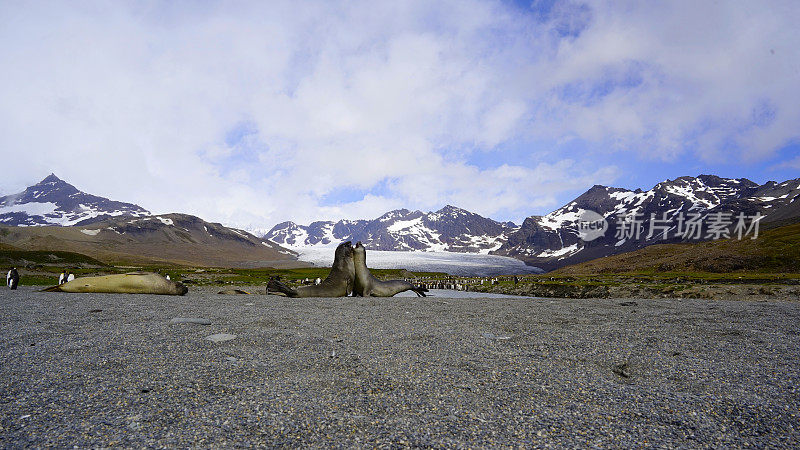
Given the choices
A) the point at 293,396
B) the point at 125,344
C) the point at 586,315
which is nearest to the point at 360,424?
the point at 293,396

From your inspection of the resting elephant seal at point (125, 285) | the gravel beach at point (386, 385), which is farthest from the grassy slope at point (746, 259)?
the resting elephant seal at point (125, 285)

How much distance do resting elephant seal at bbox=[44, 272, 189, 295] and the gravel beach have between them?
27.1ft

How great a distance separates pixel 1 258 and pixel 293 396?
84.3 m

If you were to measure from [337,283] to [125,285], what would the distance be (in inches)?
459

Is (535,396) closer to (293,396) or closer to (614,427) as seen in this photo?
(614,427)

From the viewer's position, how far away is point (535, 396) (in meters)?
5.90

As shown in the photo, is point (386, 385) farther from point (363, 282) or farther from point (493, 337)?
point (363, 282)

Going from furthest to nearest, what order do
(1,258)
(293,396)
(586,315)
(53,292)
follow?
(1,258), (53,292), (586,315), (293,396)

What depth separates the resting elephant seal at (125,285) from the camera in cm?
1891

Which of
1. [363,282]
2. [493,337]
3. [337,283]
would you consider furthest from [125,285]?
[493,337]

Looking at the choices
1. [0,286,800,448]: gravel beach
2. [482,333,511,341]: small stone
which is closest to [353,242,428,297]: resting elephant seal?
[0,286,800,448]: gravel beach

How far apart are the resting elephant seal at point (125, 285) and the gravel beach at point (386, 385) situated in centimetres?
827

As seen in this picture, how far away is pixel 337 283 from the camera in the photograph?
24.7 m

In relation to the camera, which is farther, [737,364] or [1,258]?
[1,258]
